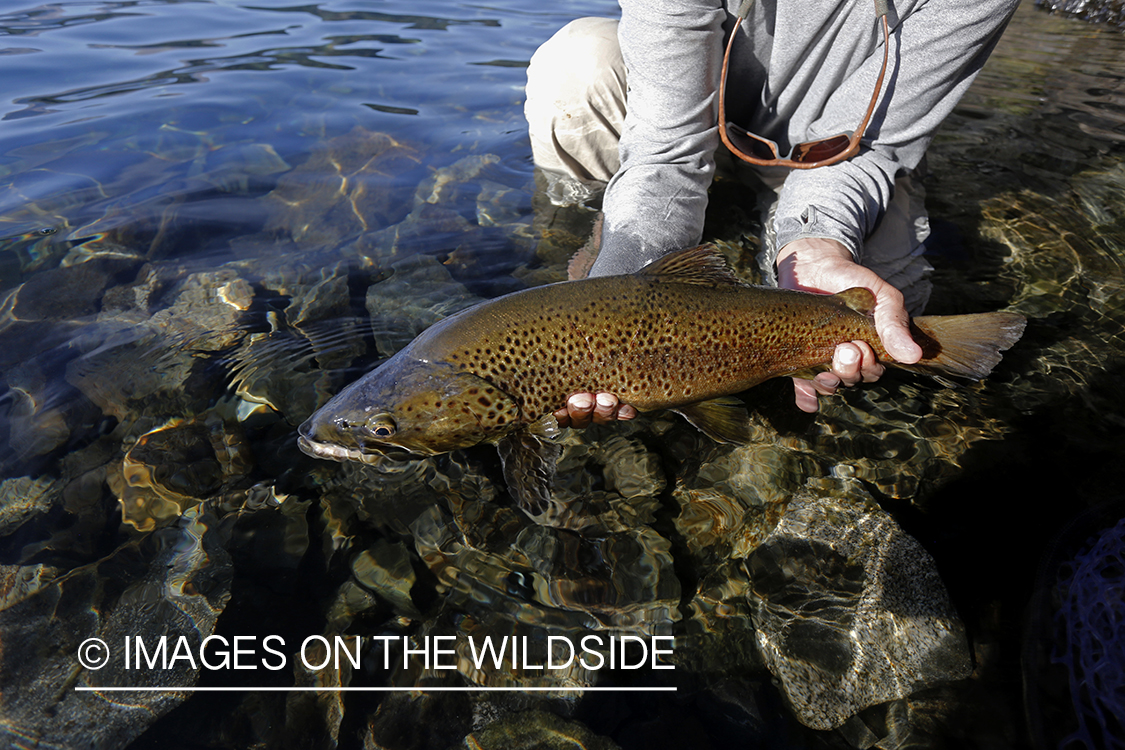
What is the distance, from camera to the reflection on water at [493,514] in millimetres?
2348

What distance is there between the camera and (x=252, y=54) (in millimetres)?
8977

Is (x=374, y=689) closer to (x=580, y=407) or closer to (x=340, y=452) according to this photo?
(x=340, y=452)

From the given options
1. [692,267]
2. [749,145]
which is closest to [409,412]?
[692,267]

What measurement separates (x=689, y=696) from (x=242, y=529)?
2014 mm

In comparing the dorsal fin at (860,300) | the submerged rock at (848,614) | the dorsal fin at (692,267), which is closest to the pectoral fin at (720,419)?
the submerged rock at (848,614)

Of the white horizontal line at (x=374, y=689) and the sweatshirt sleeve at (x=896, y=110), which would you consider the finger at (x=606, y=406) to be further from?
the sweatshirt sleeve at (x=896, y=110)

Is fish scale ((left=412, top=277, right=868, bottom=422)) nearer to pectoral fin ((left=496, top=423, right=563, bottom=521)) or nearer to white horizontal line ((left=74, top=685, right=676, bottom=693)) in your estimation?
pectoral fin ((left=496, top=423, right=563, bottom=521))

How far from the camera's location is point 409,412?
2590 mm

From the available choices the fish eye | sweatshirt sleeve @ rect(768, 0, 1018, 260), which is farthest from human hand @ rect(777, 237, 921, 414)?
the fish eye

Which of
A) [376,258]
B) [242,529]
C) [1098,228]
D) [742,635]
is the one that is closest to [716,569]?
[742,635]

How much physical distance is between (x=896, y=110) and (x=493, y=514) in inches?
126

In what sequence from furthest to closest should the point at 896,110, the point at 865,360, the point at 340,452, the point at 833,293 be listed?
the point at 896,110 < the point at 833,293 < the point at 865,360 < the point at 340,452

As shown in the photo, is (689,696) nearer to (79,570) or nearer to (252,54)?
(79,570)

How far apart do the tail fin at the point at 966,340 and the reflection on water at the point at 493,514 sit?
23.2 inches
